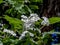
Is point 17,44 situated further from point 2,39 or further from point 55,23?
point 55,23

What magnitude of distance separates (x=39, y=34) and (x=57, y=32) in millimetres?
157

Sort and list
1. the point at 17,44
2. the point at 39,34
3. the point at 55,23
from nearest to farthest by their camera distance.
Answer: the point at 17,44
the point at 39,34
the point at 55,23

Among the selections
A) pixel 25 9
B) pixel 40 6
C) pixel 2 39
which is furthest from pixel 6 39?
pixel 40 6

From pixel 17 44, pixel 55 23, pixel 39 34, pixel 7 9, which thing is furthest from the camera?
pixel 7 9

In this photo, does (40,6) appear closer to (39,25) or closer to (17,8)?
(17,8)

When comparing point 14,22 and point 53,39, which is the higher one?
point 14,22

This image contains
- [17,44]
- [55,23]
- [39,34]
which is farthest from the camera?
[55,23]

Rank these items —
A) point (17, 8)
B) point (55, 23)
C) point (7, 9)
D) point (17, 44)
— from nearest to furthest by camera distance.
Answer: point (17, 44), point (55, 23), point (17, 8), point (7, 9)

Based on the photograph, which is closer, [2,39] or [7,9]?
[2,39]

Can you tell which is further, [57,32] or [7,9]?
[7,9]

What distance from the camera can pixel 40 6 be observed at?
2.89m

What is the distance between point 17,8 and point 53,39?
23.1 inches

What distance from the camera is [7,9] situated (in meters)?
2.83

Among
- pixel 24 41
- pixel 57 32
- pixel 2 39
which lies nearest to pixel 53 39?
pixel 57 32
